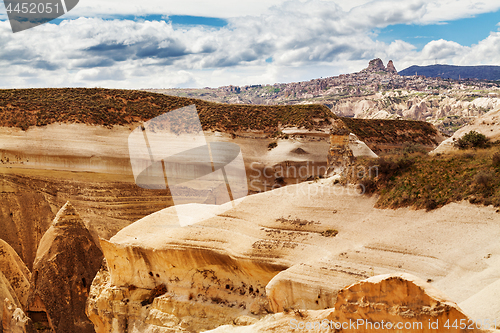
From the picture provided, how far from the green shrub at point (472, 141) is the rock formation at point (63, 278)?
17568 mm

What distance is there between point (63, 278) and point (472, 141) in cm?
1911

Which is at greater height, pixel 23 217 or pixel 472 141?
pixel 472 141

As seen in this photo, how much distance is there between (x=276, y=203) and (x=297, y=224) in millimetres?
1439

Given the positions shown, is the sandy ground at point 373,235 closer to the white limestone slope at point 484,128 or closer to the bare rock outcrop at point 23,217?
the white limestone slope at point 484,128

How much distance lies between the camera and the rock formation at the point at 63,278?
62.7 ft

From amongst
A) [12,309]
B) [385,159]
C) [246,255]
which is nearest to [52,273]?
[12,309]

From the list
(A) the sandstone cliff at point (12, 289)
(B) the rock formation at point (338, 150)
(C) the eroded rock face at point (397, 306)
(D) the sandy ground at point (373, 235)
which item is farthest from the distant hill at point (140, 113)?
(C) the eroded rock face at point (397, 306)

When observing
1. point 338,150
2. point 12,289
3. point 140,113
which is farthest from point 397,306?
point 140,113

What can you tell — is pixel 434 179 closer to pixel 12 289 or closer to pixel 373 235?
pixel 373 235

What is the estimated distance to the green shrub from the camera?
15.8 meters

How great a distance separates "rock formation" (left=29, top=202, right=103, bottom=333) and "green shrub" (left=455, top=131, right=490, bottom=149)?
17568 mm

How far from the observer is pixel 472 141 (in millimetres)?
16062

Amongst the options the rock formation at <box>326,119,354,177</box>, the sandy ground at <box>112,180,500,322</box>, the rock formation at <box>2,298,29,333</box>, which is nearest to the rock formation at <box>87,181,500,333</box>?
the sandy ground at <box>112,180,500,322</box>

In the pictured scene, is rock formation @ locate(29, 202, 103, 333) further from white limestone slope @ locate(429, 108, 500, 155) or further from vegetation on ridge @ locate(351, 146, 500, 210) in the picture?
white limestone slope @ locate(429, 108, 500, 155)
